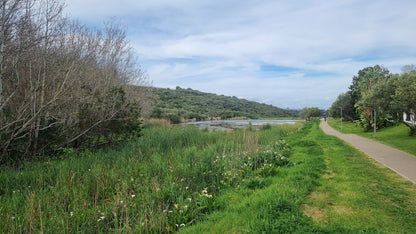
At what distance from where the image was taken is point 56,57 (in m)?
8.08

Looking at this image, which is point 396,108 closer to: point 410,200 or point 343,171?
point 343,171

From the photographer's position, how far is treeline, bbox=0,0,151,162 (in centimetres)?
608

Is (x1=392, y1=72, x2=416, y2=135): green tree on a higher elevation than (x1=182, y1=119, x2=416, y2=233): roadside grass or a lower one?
higher

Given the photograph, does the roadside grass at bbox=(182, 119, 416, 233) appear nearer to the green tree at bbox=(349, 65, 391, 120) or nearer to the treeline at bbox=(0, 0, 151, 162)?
the treeline at bbox=(0, 0, 151, 162)

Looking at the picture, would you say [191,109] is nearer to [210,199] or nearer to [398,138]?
[398,138]

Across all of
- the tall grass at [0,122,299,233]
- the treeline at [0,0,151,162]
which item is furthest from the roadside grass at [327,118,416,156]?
the treeline at [0,0,151,162]

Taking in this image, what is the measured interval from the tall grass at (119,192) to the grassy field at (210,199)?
0.08 feet

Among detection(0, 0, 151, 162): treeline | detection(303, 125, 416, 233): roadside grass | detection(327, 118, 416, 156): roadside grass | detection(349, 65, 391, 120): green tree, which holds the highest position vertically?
detection(349, 65, 391, 120): green tree

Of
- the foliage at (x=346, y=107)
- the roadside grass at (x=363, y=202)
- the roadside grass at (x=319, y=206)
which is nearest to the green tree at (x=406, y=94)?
the roadside grass at (x=363, y=202)

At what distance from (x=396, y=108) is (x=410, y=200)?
35.2ft

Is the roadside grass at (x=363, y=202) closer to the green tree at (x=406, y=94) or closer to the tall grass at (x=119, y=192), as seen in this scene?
the tall grass at (x=119, y=192)

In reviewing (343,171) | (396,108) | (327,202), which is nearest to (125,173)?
(327,202)

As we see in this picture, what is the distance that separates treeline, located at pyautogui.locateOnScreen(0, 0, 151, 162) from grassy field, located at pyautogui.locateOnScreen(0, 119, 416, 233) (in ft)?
4.81

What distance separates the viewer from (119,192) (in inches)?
187
